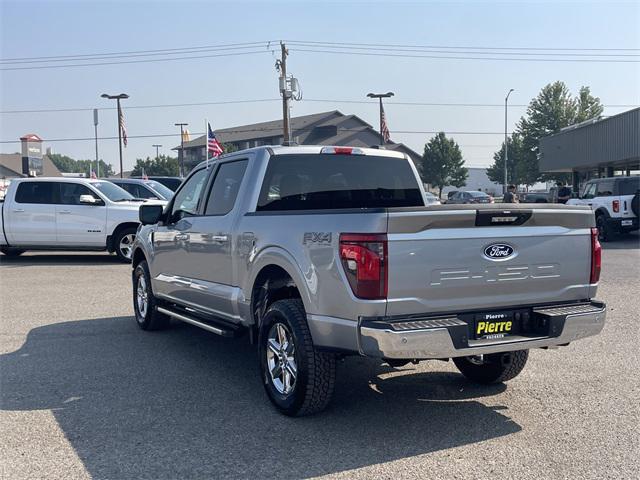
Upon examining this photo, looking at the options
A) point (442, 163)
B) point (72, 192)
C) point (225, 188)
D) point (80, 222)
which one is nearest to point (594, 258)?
point (225, 188)

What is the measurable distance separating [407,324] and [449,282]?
0.40m

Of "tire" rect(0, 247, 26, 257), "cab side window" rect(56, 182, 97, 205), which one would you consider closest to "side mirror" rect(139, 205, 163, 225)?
"cab side window" rect(56, 182, 97, 205)

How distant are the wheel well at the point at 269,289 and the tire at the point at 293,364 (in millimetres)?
155

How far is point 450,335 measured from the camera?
398 centimetres

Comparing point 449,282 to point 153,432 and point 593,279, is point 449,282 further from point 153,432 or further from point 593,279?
point 153,432

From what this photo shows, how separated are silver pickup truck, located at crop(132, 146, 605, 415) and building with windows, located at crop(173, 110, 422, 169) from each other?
203ft

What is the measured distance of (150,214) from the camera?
7.02 m

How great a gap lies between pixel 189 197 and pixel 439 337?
3.66 m

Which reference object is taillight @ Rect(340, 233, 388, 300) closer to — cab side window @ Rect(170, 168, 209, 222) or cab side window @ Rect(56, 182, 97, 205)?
cab side window @ Rect(170, 168, 209, 222)

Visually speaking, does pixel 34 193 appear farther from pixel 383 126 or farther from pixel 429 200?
pixel 383 126

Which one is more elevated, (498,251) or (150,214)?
(150,214)

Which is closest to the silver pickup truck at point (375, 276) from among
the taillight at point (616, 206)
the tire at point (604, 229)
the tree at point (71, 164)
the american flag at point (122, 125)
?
the taillight at point (616, 206)

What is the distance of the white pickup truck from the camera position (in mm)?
14438

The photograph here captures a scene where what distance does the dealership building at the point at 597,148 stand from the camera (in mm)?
31837
